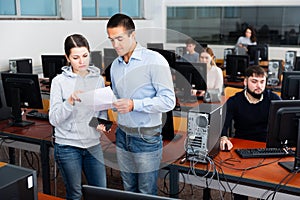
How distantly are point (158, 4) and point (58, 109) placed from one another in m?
8.20

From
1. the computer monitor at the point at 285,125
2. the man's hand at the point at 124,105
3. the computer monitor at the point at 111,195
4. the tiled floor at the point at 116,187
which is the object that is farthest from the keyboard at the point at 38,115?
the computer monitor at the point at 111,195

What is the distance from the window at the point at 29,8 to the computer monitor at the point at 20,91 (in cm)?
318

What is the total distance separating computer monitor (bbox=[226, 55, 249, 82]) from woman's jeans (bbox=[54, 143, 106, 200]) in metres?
4.21

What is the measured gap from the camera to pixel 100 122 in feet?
7.20

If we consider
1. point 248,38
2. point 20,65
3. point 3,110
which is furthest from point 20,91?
point 248,38

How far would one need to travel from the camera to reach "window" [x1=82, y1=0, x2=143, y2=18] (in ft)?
25.3

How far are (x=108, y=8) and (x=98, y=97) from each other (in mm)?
6621

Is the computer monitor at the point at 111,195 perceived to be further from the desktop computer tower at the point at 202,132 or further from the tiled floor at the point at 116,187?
the tiled floor at the point at 116,187

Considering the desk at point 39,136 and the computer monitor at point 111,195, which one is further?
the desk at point 39,136

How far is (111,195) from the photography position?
3.66 feet

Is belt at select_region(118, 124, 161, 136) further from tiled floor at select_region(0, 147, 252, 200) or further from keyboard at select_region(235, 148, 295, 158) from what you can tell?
tiled floor at select_region(0, 147, 252, 200)

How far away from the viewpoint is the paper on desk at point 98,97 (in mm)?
2062

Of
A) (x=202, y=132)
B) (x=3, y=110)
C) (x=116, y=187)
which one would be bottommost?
(x=116, y=187)

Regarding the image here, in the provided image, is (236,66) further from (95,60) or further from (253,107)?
(253,107)
